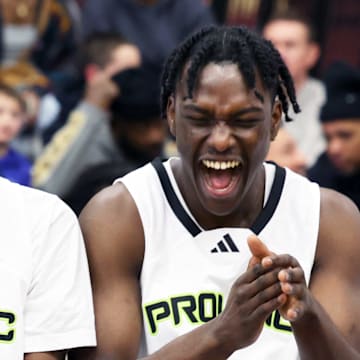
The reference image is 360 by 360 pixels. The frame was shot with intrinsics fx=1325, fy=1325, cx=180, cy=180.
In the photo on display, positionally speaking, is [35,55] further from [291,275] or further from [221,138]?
[291,275]

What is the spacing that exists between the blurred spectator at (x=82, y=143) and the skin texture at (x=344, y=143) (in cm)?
107

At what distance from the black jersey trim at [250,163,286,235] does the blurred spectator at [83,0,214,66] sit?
364 centimetres

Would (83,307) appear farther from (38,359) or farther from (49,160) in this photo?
(49,160)

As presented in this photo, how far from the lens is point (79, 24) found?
820 cm

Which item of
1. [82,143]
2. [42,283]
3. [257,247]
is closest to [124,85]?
[82,143]

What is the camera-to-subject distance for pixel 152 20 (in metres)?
7.78

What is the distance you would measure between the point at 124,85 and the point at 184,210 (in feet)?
9.02

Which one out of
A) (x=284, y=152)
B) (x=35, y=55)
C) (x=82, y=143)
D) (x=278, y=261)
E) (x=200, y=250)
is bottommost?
(x=278, y=261)

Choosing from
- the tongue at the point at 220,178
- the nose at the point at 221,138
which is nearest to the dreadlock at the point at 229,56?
the nose at the point at 221,138

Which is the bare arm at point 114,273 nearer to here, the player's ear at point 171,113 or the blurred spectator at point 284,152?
the player's ear at point 171,113

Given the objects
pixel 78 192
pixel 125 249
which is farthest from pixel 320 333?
pixel 78 192

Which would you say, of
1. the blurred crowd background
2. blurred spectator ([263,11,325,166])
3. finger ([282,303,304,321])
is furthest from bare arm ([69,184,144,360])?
blurred spectator ([263,11,325,166])

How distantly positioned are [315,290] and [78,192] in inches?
63.9

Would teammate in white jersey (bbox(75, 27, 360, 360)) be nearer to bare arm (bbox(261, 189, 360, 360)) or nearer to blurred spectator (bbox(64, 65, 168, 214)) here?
bare arm (bbox(261, 189, 360, 360))
